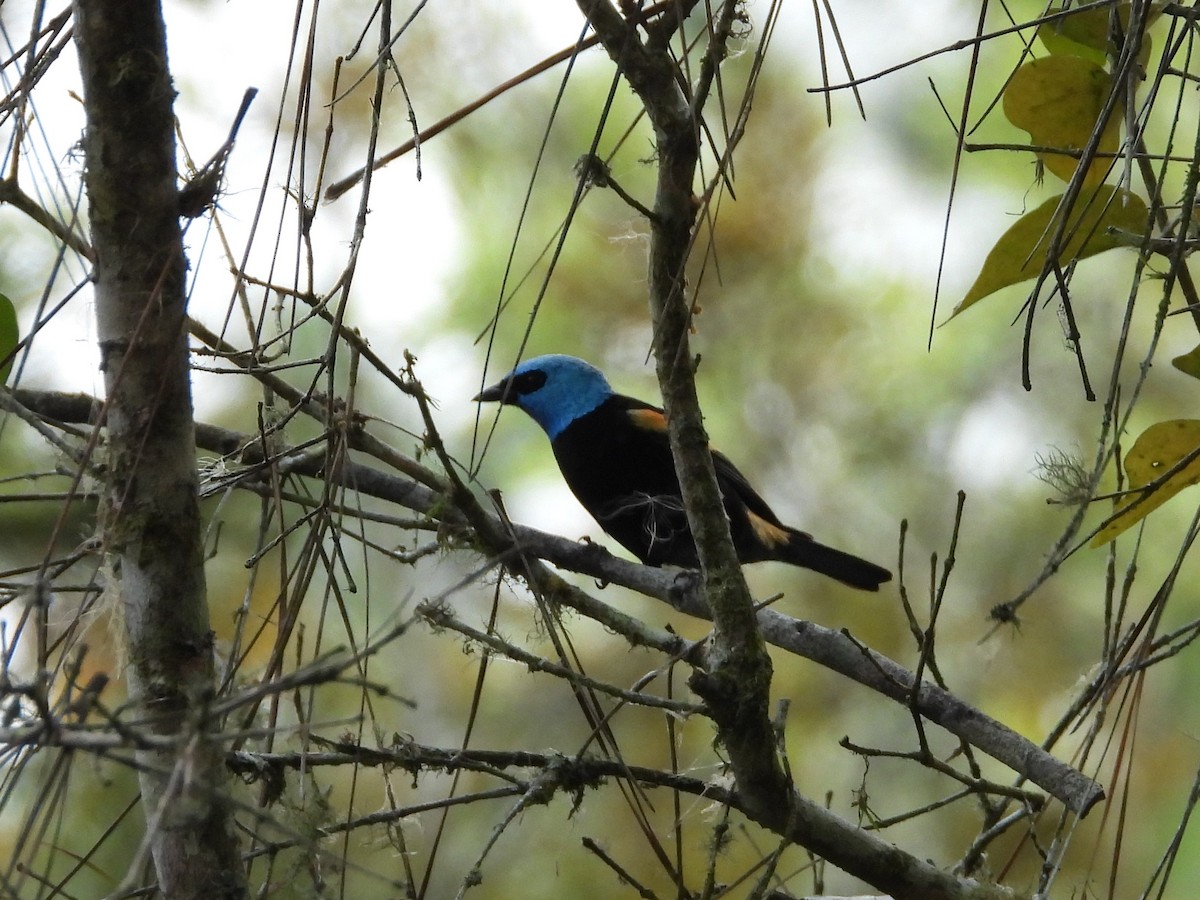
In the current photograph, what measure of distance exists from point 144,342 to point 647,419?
9.70 ft

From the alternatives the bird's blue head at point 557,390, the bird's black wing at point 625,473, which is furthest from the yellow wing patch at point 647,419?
the bird's blue head at point 557,390

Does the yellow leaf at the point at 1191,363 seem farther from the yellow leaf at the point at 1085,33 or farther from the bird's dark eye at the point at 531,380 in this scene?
the bird's dark eye at the point at 531,380

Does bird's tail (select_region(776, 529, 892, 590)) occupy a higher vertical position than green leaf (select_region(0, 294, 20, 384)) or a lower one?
higher

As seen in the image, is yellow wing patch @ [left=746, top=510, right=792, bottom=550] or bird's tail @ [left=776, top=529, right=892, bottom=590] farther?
bird's tail @ [left=776, top=529, right=892, bottom=590]

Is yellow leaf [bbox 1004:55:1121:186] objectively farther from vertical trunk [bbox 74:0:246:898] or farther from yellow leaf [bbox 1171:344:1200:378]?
vertical trunk [bbox 74:0:246:898]

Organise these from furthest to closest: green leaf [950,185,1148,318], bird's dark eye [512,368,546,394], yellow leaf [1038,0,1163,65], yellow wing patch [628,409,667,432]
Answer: bird's dark eye [512,368,546,394]
yellow wing patch [628,409,667,432]
yellow leaf [1038,0,1163,65]
green leaf [950,185,1148,318]

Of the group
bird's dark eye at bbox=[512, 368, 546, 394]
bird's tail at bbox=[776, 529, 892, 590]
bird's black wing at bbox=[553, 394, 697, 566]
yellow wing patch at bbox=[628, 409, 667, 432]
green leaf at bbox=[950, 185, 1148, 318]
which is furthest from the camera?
bird's dark eye at bbox=[512, 368, 546, 394]

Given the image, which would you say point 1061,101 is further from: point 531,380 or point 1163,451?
point 531,380

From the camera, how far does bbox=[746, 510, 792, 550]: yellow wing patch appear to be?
4316mm

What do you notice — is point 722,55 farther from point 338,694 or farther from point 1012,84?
point 338,694

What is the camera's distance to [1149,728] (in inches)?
222

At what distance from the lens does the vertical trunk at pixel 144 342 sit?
55.3 inches

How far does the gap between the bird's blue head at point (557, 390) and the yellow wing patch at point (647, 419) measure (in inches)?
8.7

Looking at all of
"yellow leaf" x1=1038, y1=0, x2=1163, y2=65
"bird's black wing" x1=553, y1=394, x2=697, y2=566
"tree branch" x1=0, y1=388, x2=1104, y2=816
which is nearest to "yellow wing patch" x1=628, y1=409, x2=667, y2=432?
"bird's black wing" x1=553, y1=394, x2=697, y2=566
